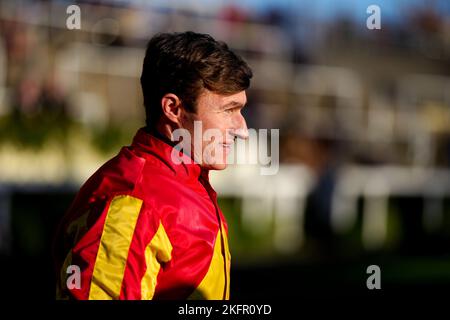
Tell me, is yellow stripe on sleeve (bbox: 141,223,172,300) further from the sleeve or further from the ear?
the ear

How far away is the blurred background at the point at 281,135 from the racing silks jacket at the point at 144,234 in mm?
4206

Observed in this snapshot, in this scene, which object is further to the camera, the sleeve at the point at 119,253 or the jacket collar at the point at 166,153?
the jacket collar at the point at 166,153

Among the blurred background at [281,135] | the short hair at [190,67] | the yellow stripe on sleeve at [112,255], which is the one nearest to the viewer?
the yellow stripe on sleeve at [112,255]

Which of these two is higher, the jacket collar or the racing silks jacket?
the jacket collar

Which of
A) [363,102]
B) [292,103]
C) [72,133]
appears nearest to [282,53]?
[292,103]

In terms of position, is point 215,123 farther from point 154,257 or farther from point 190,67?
point 154,257

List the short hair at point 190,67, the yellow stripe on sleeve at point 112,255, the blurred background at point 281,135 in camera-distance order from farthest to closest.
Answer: the blurred background at point 281,135 < the short hair at point 190,67 < the yellow stripe on sleeve at point 112,255

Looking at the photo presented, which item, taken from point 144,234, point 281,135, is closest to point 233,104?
point 144,234

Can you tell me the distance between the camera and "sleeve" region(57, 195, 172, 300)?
1826 millimetres

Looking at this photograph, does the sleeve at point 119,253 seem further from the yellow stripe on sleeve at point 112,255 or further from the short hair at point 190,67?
the short hair at point 190,67

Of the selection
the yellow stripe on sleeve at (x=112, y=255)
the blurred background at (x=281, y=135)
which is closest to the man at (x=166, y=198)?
the yellow stripe on sleeve at (x=112, y=255)

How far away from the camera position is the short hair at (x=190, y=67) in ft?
6.75

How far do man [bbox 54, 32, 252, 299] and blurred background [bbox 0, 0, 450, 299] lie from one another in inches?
166

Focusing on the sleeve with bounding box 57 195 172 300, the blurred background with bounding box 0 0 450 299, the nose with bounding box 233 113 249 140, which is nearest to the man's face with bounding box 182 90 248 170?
the nose with bounding box 233 113 249 140
